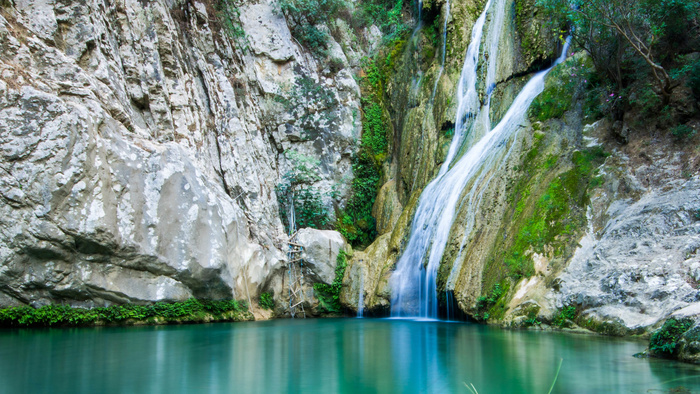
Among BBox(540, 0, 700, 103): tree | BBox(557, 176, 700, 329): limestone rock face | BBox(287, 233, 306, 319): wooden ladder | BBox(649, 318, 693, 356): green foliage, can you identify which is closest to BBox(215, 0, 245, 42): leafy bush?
BBox(287, 233, 306, 319): wooden ladder

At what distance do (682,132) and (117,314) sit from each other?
13.0 metres

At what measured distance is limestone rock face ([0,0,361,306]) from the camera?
34.9 feet

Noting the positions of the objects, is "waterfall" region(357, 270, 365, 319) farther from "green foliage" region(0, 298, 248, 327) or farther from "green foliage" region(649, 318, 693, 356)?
"green foliage" region(649, 318, 693, 356)

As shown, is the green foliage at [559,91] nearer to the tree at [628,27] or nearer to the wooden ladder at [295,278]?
the tree at [628,27]

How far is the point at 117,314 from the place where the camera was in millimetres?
11172

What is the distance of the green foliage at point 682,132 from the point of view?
32.4ft

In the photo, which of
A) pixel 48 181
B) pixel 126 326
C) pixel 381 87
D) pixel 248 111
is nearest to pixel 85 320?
pixel 126 326

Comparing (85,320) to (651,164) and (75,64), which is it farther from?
(651,164)

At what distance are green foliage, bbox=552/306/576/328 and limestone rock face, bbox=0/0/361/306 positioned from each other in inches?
319

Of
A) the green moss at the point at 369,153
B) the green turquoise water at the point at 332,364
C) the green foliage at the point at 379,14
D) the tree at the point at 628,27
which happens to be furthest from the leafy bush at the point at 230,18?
the green turquoise water at the point at 332,364

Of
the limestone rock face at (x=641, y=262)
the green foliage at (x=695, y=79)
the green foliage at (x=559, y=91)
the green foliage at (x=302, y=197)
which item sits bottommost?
the limestone rock face at (x=641, y=262)

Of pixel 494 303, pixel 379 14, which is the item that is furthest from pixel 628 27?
pixel 379 14

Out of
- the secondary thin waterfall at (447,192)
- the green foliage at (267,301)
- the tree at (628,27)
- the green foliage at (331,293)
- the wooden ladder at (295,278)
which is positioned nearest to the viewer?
the tree at (628,27)

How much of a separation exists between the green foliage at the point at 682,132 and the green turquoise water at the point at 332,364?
5.03 metres
